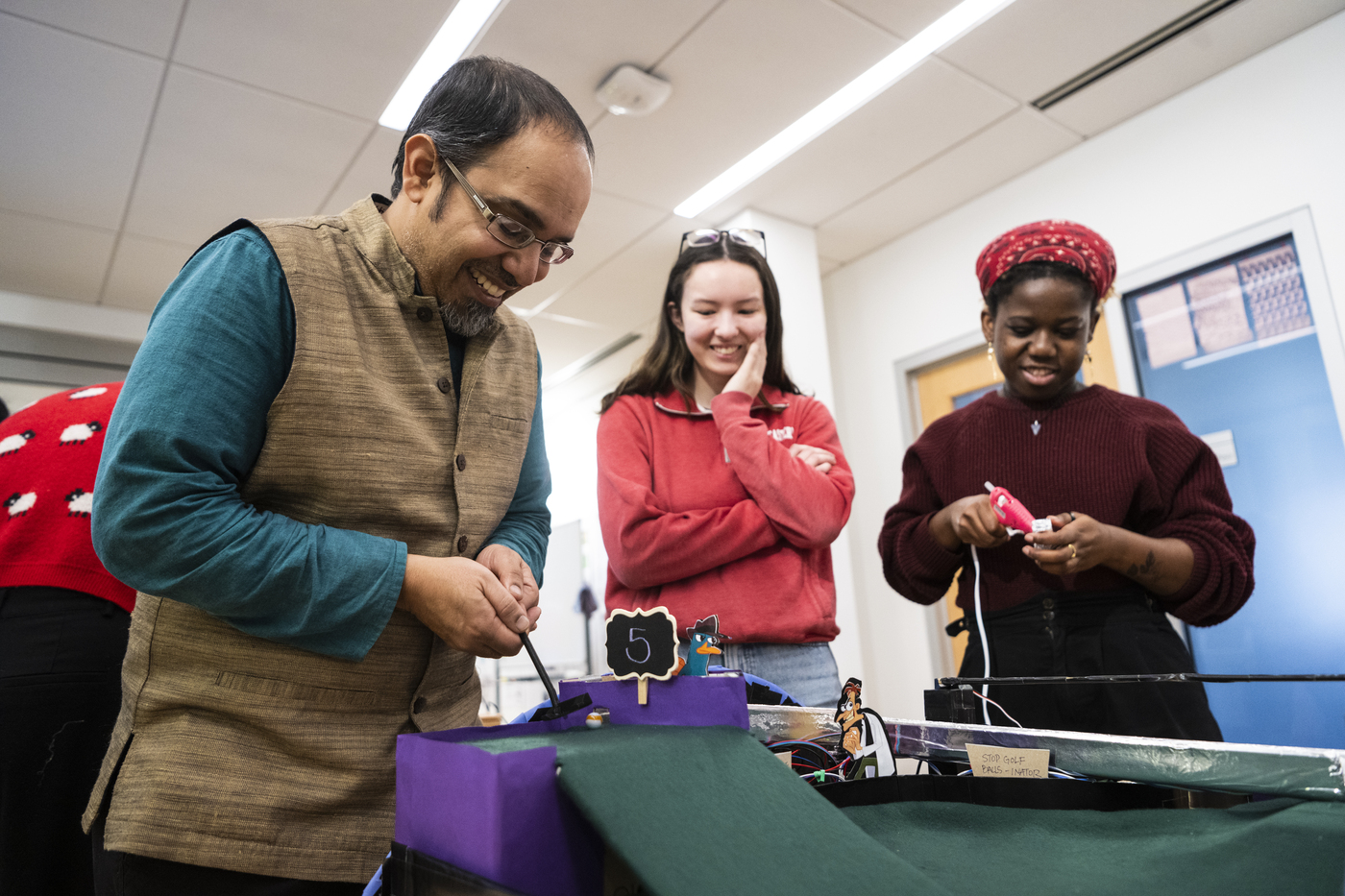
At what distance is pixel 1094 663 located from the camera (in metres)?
1.13

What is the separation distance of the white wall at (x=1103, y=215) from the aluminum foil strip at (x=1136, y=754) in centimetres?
125

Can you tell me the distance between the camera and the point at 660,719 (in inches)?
23.9

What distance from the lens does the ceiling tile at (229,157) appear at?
111 inches

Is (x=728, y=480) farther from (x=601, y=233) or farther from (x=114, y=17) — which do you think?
(x=601, y=233)

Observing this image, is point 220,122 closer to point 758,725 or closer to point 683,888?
point 758,725

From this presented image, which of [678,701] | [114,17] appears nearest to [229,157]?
[114,17]

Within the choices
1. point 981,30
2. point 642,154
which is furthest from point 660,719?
point 642,154

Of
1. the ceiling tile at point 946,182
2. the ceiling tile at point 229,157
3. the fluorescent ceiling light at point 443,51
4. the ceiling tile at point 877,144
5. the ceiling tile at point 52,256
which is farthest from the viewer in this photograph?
the ceiling tile at point 52,256

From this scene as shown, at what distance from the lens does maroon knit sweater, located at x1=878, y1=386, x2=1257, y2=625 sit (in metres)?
1.18

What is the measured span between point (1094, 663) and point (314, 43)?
2.69 m

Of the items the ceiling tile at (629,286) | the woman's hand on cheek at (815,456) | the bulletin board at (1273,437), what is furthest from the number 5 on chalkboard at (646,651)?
the ceiling tile at (629,286)

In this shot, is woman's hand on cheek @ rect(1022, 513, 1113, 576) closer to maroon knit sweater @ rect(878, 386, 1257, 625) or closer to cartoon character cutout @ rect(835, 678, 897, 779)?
maroon knit sweater @ rect(878, 386, 1257, 625)

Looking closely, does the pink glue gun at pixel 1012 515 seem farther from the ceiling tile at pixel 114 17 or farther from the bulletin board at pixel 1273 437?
the ceiling tile at pixel 114 17

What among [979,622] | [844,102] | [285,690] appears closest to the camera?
[285,690]
